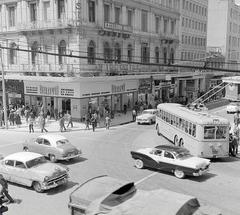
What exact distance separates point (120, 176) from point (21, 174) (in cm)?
501

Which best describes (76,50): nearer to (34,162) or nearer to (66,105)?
(66,105)

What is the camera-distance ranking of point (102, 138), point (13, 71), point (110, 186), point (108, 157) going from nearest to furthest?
point (110, 186)
point (108, 157)
point (102, 138)
point (13, 71)

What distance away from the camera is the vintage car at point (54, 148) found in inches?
810

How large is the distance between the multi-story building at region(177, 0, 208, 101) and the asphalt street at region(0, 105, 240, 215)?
3652 cm

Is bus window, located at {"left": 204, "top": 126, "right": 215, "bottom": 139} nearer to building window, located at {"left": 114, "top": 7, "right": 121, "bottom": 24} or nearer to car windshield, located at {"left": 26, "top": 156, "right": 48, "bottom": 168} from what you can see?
car windshield, located at {"left": 26, "top": 156, "right": 48, "bottom": 168}

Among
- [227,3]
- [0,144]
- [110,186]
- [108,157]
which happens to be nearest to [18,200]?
[110,186]

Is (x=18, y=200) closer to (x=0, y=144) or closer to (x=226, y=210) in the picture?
(x=226, y=210)

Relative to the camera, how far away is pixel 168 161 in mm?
18406

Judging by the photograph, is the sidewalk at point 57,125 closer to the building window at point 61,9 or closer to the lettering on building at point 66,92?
the lettering on building at point 66,92

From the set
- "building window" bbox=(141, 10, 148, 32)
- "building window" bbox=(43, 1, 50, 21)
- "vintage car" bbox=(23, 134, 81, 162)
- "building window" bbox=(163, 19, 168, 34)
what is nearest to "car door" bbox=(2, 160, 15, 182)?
"vintage car" bbox=(23, 134, 81, 162)

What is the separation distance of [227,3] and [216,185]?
77479mm

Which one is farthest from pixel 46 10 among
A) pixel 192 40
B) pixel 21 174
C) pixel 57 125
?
pixel 192 40

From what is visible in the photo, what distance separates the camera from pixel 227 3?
85688 mm

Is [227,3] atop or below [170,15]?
atop
